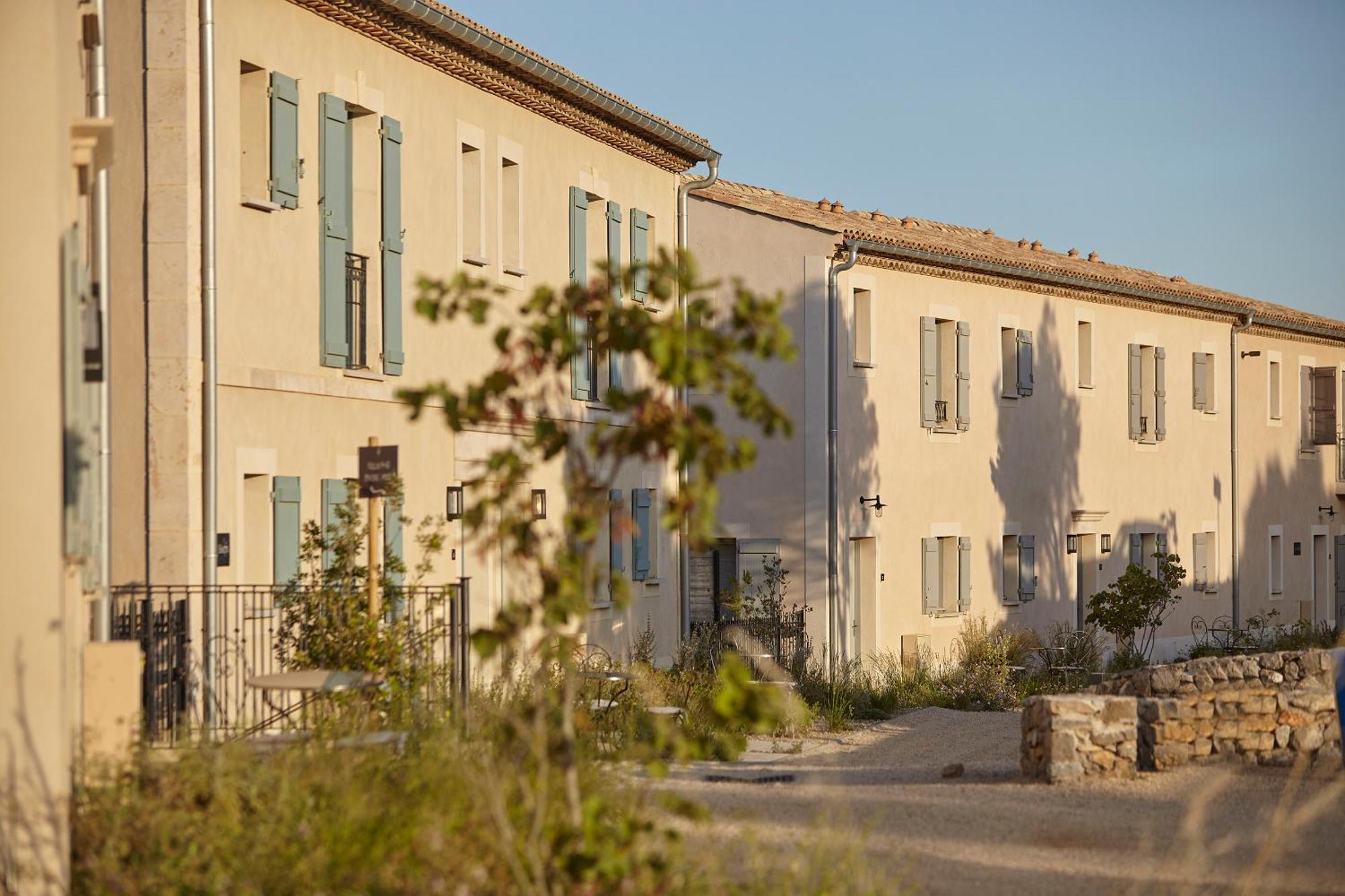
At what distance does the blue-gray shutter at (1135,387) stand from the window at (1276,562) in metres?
5.54

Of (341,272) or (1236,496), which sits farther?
(1236,496)

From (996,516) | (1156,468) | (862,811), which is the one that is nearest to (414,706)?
(862,811)

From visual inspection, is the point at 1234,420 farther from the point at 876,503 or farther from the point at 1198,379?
the point at 876,503

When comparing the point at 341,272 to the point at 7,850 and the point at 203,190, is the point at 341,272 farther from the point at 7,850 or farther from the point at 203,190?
the point at 7,850

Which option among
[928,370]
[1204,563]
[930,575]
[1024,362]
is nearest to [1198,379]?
[1204,563]

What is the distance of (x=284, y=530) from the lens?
41.3 ft

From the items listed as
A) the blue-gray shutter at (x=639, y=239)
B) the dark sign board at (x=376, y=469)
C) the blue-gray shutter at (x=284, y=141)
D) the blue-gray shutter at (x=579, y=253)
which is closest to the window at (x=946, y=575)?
the blue-gray shutter at (x=639, y=239)

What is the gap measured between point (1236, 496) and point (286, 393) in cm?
2111

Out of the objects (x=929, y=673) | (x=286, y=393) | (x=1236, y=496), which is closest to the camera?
(x=286, y=393)

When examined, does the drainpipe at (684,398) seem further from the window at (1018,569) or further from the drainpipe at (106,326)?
the drainpipe at (106,326)

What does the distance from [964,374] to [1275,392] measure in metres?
10.9

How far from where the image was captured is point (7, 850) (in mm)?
6691

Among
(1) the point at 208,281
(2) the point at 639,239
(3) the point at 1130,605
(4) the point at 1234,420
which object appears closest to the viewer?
(1) the point at 208,281

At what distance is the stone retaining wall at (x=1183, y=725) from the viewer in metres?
11.2
